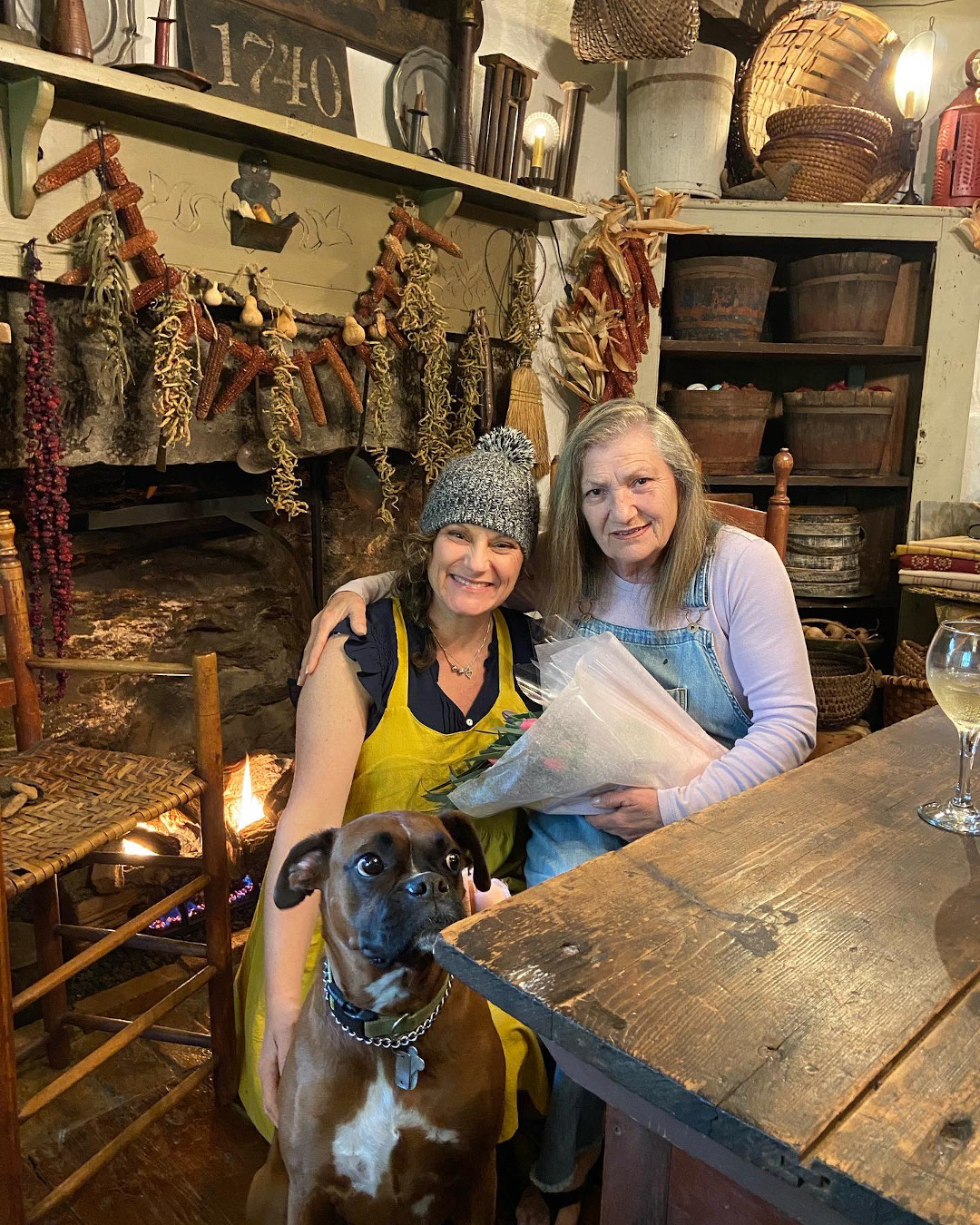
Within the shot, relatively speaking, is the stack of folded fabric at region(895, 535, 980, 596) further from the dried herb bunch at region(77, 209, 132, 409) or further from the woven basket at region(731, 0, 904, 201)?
the dried herb bunch at region(77, 209, 132, 409)

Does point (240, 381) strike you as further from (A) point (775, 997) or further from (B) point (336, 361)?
(A) point (775, 997)

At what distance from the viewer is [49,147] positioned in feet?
5.61

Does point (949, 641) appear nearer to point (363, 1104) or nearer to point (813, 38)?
point (363, 1104)

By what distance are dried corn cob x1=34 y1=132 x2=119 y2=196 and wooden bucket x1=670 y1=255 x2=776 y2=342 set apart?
190 centimetres

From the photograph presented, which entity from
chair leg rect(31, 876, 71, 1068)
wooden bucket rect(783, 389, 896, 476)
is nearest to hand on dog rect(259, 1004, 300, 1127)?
chair leg rect(31, 876, 71, 1068)

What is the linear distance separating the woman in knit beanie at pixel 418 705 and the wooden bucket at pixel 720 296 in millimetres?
1678

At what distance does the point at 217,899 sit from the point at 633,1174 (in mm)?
1075

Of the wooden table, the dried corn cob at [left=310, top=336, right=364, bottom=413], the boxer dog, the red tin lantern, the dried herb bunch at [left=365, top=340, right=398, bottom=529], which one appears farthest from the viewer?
the red tin lantern

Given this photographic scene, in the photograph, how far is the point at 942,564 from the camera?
9.89 feet

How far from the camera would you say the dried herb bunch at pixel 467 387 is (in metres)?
2.59

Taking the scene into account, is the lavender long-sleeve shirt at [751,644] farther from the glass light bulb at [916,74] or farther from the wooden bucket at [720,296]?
the glass light bulb at [916,74]

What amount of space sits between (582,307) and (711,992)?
8.39ft

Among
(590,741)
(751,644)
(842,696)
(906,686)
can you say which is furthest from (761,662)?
(906,686)

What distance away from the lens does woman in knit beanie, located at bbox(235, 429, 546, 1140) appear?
1.40 m
